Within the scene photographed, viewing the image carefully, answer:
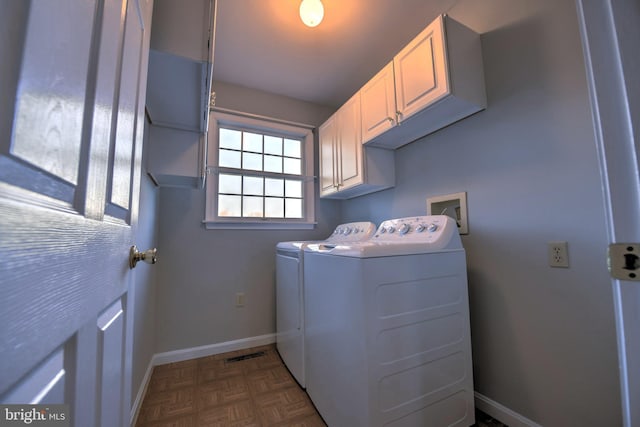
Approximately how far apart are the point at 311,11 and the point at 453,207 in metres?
1.61

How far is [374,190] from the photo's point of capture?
239cm

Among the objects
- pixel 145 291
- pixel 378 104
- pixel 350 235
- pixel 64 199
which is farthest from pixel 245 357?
pixel 378 104

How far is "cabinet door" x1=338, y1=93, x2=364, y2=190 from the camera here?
82.5 inches

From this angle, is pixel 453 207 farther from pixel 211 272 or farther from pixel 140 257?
pixel 211 272

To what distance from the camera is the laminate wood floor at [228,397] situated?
1425mm

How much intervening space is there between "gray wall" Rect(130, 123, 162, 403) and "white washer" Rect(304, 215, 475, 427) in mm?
1095

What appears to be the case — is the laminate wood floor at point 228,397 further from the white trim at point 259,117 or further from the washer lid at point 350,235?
the white trim at point 259,117

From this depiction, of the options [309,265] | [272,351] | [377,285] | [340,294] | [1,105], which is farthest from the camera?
[272,351]

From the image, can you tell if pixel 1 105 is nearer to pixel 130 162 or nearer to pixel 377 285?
pixel 130 162

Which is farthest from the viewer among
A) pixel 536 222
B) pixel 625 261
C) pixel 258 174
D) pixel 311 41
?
pixel 258 174

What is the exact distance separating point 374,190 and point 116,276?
A: 2.11 m

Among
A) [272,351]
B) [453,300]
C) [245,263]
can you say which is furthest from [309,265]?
[272,351]

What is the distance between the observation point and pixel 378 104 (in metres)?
1.86

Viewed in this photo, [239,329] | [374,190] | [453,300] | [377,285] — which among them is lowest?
[239,329]
